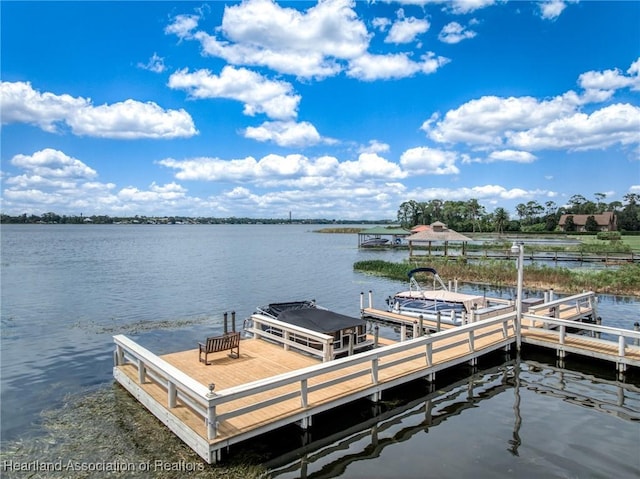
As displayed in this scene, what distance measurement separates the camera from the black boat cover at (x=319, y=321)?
12.4m

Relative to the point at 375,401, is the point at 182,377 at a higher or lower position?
higher

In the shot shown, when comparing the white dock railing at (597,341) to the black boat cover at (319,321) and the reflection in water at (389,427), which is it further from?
the black boat cover at (319,321)

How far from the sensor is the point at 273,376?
1016cm

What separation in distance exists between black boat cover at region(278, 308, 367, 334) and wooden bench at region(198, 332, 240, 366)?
1.93 m

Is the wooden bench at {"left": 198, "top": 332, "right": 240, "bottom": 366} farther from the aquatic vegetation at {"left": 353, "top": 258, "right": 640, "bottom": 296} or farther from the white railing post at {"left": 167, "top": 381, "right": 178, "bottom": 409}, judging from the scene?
the aquatic vegetation at {"left": 353, "top": 258, "right": 640, "bottom": 296}

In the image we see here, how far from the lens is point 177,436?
862cm

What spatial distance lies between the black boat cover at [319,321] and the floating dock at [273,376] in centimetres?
74

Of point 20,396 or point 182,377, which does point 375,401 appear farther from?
point 20,396

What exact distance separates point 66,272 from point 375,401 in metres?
38.4

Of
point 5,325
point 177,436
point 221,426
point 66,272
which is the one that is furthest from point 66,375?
point 66,272

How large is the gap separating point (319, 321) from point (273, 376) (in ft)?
9.89

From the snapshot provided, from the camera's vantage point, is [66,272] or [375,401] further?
[66,272]

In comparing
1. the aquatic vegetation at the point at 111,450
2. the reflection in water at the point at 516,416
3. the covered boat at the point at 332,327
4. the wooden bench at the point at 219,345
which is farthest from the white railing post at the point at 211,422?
the reflection in water at the point at 516,416

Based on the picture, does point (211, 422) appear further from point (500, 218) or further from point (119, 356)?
point (500, 218)
